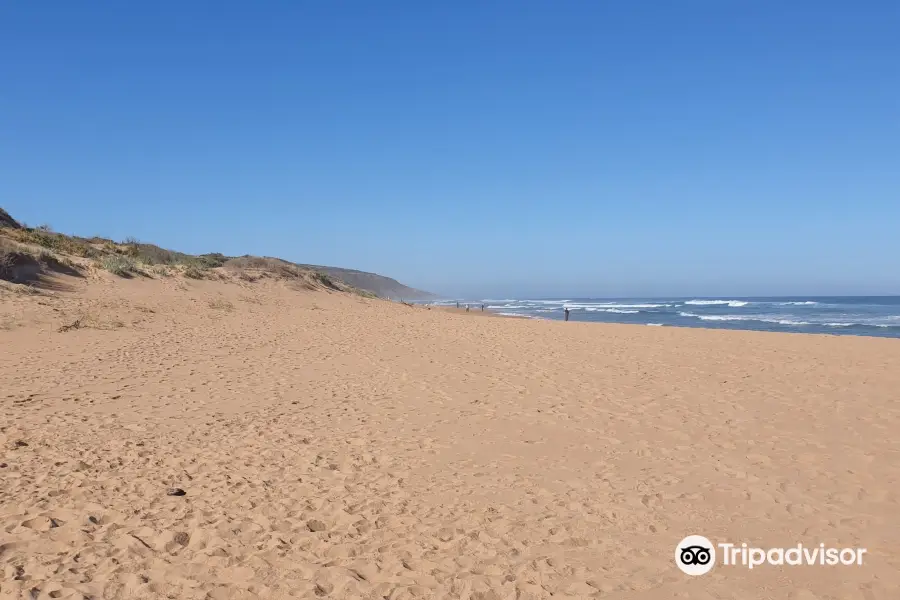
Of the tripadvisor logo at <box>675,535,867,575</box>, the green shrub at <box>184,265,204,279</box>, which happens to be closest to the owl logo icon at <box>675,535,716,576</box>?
the tripadvisor logo at <box>675,535,867,575</box>

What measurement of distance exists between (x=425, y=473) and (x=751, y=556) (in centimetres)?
320

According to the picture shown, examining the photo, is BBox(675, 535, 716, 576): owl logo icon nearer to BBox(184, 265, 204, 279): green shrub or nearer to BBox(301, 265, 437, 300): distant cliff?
BBox(184, 265, 204, 279): green shrub

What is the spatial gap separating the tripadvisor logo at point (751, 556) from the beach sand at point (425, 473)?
11 cm

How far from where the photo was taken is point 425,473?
20.7ft

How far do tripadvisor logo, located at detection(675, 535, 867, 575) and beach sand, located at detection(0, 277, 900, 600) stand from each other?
0.11 metres

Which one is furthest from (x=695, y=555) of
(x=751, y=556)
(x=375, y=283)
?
(x=375, y=283)

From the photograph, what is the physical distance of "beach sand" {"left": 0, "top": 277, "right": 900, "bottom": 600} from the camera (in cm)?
416

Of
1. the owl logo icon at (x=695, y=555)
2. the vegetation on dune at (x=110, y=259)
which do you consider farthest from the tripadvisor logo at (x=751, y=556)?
the vegetation on dune at (x=110, y=259)

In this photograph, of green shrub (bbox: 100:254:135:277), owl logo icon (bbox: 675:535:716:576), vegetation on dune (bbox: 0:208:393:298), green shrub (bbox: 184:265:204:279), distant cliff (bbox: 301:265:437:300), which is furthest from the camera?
distant cliff (bbox: 301:265:437:300)

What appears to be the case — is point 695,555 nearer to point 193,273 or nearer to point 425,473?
point 425,473

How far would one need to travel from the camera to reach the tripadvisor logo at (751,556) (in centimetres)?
453

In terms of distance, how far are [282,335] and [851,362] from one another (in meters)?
15.2

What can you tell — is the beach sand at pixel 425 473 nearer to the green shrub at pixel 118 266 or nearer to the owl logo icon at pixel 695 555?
the owl logo icon at pixel 695 555

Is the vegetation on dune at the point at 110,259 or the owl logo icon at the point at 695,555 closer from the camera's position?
the owl logo icon at the point at 695,555
